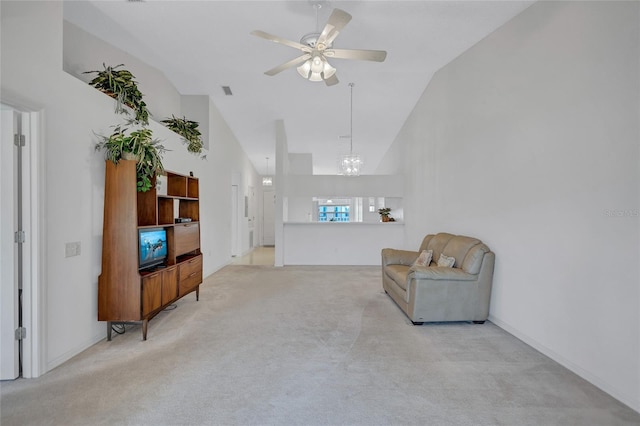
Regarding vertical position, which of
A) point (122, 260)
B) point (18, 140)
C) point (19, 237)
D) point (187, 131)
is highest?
point (187, 131)

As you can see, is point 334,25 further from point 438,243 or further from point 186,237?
point 438,243

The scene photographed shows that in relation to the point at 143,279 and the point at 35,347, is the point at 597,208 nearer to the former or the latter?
the point at 143,279

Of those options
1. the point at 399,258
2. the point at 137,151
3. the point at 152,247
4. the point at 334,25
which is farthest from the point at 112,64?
the point at 399,258

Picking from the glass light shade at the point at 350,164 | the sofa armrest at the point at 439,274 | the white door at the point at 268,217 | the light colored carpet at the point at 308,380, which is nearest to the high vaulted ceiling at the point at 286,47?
the glass light shade at the point at 350,164

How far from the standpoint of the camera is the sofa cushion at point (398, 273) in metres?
3.71

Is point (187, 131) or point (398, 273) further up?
point (187, 131)

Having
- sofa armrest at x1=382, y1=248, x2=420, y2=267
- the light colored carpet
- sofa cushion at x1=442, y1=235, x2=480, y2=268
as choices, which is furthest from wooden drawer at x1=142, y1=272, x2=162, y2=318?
sofa cushion at x1=442, y1=235, x2=480, y2=268

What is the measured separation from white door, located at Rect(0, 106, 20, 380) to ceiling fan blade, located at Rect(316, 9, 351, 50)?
2468mm

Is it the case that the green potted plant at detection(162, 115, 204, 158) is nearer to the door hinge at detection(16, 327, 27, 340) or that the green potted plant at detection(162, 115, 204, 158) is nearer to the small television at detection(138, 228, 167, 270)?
the small television at detection(138, 228, 167, 270)

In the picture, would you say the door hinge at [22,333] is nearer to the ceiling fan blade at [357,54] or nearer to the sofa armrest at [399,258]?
the ceiling fan blade at [357,54]

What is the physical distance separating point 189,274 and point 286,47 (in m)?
3.28

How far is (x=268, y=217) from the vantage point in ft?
37.7

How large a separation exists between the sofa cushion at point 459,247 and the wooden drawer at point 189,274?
3.31 meters

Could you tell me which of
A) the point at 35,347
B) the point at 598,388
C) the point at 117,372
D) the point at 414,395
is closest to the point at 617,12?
the point at 598,388
